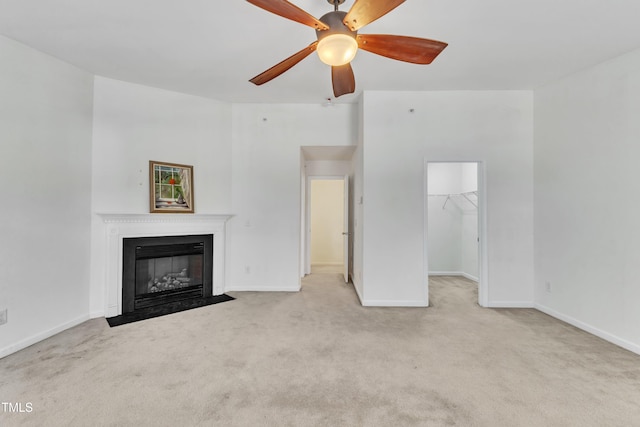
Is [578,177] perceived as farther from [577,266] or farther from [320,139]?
[320,139]

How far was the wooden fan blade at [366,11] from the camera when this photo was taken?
4.50 feet

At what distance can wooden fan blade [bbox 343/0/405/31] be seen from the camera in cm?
137

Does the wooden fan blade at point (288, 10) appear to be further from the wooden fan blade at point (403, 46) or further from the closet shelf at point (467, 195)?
the closet shelf at point (467, 195)

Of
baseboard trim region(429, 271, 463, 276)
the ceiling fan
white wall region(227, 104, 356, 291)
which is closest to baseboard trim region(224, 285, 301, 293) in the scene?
white wall region(227, 104, 356, 291)

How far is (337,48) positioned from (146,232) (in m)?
3.06

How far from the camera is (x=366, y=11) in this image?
4.74ft

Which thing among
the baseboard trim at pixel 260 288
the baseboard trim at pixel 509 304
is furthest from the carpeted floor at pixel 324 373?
the baseboard trim at pixel 260 288


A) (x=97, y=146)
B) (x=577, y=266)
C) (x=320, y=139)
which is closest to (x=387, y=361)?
(x=577, y=266)

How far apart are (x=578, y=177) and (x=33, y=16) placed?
16.9 ft

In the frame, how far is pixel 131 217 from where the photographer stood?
125 inches

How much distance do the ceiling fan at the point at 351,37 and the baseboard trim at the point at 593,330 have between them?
3.03 meters

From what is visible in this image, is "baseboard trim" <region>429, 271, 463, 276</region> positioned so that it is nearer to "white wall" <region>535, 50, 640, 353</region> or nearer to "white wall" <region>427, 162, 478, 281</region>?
"white wall" <region>427, 162, 478, 281</region>

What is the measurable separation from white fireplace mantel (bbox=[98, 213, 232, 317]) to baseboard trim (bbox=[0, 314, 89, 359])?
0.81ft

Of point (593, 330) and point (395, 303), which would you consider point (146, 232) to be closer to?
point (395, 303)
